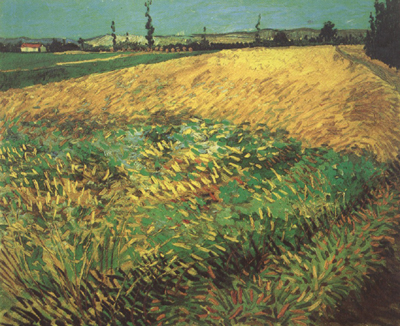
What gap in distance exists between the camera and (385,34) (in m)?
3.56

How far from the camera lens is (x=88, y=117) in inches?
133

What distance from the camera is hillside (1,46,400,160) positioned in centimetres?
351

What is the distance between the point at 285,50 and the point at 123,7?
188 cm

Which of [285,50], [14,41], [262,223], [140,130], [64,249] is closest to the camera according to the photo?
[64,249]

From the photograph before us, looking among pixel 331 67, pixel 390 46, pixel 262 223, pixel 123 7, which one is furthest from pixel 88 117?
pixel 390 46

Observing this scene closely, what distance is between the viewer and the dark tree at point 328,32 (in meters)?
3.57

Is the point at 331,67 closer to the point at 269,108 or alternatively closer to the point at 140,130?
the point at 269,108

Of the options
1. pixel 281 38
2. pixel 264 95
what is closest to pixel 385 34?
pixel 281 38

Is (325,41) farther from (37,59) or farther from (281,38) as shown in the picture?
(37,59)

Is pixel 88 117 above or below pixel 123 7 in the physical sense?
below

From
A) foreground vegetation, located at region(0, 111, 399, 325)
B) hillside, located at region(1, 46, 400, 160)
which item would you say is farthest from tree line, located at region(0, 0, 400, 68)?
foreground vegetation, located at region(0, 111, 399, 325)

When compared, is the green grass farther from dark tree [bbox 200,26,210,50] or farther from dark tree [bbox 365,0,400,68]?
dark tree [bbox 365,0,400,68]

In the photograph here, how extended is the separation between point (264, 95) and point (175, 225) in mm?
2151

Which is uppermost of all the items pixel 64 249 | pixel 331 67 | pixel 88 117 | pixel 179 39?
pixel 179 39
